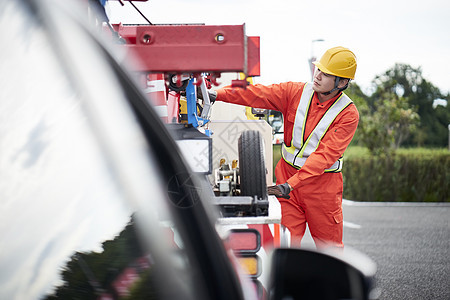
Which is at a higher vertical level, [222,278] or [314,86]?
[314,86]

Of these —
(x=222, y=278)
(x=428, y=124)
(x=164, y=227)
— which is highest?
(x=164, y=227)

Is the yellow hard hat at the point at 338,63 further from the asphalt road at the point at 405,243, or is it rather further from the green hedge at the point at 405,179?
the green hedge at the point at 405,179

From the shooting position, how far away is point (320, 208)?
4.28 m

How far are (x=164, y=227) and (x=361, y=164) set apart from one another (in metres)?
13.3

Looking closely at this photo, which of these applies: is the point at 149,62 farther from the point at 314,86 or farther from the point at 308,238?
the point at 308,238

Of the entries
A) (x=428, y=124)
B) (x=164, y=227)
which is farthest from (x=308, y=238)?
(x=428, y=124)

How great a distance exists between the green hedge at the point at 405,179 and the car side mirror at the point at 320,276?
13.1 m

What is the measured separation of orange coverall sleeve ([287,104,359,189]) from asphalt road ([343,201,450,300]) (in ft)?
5.61

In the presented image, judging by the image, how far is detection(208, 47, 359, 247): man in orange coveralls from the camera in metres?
4.22

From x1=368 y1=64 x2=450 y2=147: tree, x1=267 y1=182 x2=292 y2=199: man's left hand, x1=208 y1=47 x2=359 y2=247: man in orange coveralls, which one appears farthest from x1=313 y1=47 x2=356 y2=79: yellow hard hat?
x1=368 y1=64 x2=450 y2=147: tree

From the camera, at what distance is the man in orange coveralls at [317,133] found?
422 centimetres

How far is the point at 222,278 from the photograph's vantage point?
3.68 ft

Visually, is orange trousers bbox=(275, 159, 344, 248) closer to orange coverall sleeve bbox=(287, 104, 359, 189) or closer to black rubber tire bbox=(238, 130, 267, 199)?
orange coverall sleeve bbox=(287, 104, 359, 189)

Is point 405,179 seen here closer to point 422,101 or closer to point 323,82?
point 323,82
